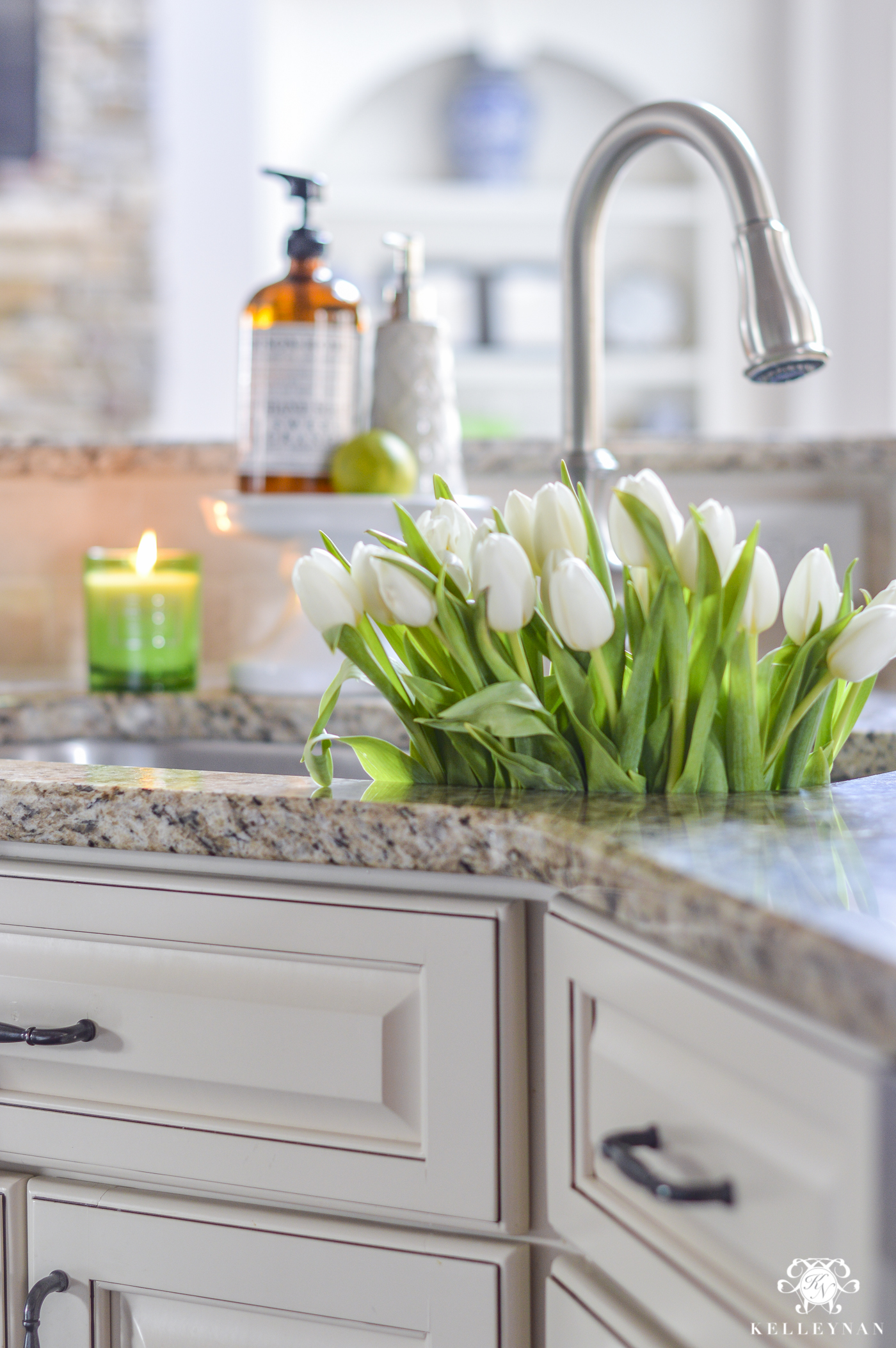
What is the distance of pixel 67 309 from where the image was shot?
3139 millimetres

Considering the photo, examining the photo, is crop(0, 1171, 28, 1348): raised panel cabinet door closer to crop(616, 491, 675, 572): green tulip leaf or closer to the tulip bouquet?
the tulip bouquet

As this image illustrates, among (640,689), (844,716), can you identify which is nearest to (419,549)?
(640,689)

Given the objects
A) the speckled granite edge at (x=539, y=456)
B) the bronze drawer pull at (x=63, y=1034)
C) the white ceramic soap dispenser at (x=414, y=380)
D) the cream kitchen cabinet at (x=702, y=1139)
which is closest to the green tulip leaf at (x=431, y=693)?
the cream kitchen cabinet at (x=702, y=1139)

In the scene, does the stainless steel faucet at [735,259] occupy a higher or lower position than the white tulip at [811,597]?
higher

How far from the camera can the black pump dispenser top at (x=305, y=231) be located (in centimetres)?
91

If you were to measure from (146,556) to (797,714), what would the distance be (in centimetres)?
58

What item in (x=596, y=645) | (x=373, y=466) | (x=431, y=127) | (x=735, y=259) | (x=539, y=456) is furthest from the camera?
(x=431, y=127)

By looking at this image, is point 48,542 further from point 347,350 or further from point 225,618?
point 347,350

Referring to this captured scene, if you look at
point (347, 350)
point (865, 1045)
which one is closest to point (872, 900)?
point (865, 1045)

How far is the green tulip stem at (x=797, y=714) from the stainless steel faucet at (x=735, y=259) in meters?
0.18

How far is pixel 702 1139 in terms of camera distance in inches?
16.3

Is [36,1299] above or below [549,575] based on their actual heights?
below

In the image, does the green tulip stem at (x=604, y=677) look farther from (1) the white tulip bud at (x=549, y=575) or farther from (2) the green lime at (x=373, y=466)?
(2) the green lime at (x=373, y=466)

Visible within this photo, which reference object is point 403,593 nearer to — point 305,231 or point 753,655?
point 753,655
